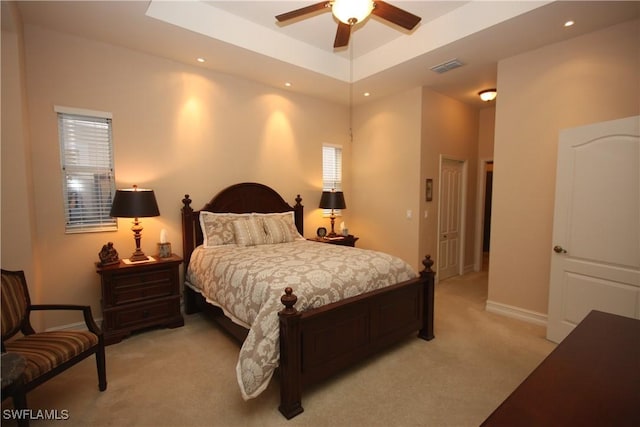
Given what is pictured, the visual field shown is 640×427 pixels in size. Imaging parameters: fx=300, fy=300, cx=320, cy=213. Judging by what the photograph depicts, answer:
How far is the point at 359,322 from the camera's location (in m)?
2.38

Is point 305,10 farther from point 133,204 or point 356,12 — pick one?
point 133,204

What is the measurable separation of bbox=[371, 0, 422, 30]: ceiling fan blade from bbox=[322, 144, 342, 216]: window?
8.79 ft

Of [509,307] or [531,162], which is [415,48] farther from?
[509,307]

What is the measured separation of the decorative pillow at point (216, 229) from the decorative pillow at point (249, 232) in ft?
0.27

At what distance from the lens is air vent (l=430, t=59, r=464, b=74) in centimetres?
354

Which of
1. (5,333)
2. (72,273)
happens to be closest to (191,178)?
(72,273)

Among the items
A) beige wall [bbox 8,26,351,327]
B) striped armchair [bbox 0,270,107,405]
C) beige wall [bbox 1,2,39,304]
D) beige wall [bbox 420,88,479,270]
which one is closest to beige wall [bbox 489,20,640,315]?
beige wall [bbox 420,88,479,270]

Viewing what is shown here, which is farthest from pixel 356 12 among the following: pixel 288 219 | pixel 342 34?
pixel 288 219

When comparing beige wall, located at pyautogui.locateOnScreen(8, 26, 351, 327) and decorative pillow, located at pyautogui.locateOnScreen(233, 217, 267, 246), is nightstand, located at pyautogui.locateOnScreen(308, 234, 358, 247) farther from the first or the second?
decorative pillow, located at pyautogui.locateOnScreen(233, 217, 267, 246)

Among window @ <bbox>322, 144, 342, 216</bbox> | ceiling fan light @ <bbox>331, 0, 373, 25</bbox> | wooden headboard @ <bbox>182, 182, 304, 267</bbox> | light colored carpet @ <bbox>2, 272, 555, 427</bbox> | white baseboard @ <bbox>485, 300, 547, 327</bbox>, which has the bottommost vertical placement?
light colored carpet @ <bbox>2, 272, 555, 427</bbox>

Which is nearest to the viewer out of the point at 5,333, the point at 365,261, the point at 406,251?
the point at 5,333

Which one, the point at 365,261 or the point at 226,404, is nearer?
the point at 226,404

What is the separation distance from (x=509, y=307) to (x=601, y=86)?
2.45 m

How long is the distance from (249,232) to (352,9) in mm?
2488
